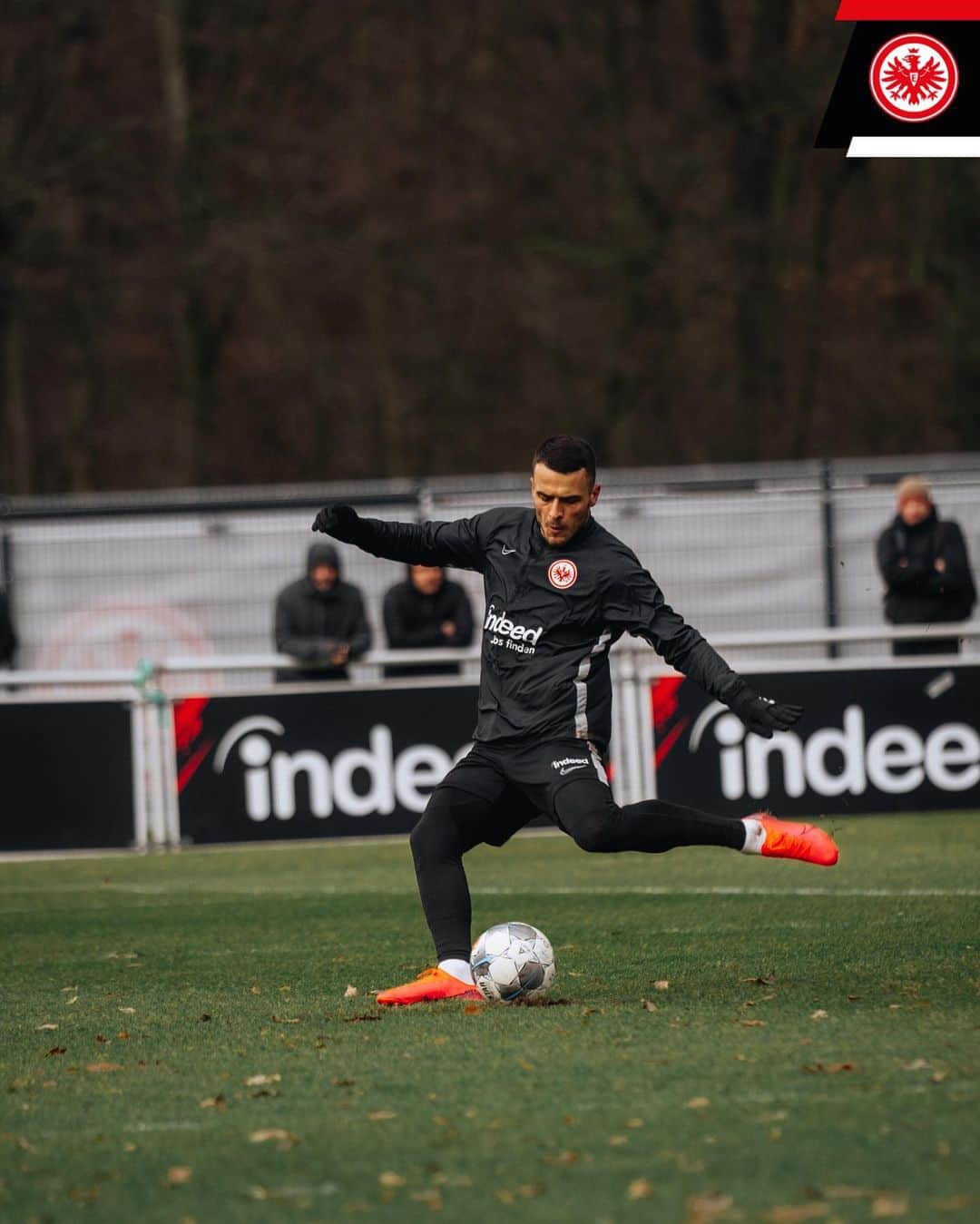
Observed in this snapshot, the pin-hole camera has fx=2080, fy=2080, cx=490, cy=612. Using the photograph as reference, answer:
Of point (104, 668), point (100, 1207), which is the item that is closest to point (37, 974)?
point (100, 1207)

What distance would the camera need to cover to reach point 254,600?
17.1 m

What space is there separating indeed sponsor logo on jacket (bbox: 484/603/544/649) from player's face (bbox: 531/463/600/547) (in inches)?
13.1

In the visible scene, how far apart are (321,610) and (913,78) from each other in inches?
262

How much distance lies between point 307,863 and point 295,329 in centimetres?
2213

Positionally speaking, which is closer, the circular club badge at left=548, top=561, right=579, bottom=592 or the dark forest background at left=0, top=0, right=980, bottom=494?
the circular club badge at left=548, top=561, right=579, bottom=592

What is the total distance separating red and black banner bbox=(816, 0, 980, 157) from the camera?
914 cm

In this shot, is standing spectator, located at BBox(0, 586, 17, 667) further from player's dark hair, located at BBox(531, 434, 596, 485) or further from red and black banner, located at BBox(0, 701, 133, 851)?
player's dark hair, located at BBox(531, 434, 596, 485)

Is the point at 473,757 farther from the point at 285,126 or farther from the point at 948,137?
the point at 285,126

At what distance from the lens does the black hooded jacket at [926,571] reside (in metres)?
14.6

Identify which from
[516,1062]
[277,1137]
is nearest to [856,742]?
[516,1062]

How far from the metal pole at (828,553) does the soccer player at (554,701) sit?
9344 millimetres

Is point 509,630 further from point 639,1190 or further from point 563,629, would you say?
point 639,1190

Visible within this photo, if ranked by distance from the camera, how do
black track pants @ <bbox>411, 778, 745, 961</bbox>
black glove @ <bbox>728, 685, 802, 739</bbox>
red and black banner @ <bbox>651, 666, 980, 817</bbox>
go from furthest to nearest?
red and black banner @ <bbox>651, 666, 980, 817</bbox>, black track pants @ <bbox>411, 778, 745, 961</bbox>, black glove @ <bbox>728, 685, 802, 739</bbox>

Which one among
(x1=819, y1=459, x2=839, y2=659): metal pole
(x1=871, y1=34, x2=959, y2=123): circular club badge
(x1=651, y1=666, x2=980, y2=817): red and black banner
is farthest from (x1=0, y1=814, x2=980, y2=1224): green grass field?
(x1=819, y1=459, x2=839, y2=659): metal pole
